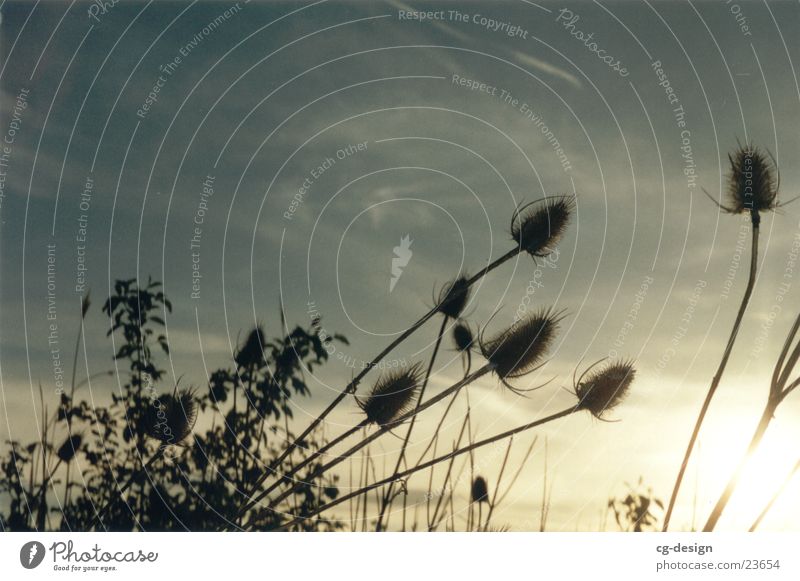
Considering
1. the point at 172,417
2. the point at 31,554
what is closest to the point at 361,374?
the point at 172,417

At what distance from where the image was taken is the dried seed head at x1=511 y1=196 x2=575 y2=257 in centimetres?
365

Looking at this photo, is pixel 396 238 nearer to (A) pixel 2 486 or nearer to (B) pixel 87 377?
(B) pixel 87 377

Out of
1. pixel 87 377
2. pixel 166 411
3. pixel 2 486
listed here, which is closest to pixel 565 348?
pixel 166 411

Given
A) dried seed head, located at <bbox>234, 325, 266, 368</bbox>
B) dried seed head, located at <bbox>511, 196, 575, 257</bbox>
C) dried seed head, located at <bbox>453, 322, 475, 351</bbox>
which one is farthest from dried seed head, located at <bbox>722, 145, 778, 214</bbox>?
dried seed head, located at <bbox>234, 325, 266, 368</bbox>

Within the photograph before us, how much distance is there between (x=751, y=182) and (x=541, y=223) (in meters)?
1.03

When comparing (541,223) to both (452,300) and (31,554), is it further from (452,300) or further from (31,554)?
(31,554)

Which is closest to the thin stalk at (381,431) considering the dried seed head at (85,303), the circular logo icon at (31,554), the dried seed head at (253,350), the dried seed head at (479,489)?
the dried seed head at (479,489)

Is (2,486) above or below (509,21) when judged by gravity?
below

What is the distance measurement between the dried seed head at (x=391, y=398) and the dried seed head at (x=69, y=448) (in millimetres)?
1333

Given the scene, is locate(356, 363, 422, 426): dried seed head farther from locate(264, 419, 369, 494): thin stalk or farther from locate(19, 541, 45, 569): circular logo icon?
locate(19, 541, 45, 569): circular logo icon

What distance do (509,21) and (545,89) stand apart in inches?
14.8

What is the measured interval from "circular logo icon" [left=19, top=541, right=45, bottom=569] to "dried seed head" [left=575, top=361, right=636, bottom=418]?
103 inches

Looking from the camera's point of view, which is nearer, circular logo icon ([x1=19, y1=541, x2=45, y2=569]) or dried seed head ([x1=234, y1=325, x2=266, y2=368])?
circular logo icon ([x1=19, y1=541, x2=45, y2=569])

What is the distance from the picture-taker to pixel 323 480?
356cm
